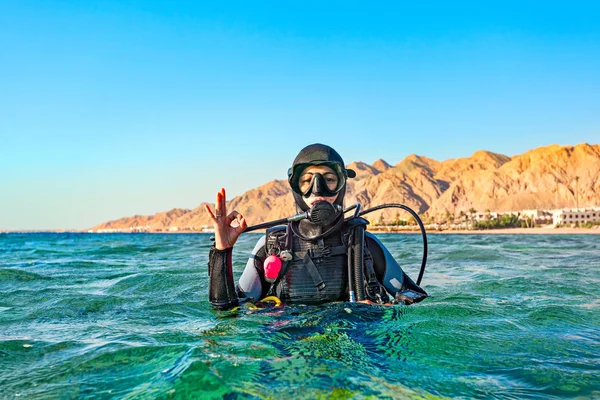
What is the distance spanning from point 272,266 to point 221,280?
47cm

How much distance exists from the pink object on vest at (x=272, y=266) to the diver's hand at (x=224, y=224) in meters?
0.47

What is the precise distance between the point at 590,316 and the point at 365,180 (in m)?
187

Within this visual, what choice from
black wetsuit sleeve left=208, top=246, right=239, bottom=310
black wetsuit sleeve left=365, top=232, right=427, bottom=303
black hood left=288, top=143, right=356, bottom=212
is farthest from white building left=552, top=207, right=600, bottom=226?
black wetsuit sleeve left=208, top=246, right=239, bottom=310

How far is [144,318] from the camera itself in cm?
482

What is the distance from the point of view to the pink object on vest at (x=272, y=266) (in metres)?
4.05

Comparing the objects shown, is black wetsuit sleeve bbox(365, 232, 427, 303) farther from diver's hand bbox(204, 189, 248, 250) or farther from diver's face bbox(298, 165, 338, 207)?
diver's hand bbox(204, 189, 248, 250)

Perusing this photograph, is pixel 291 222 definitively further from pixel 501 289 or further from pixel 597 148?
pixel 597 148

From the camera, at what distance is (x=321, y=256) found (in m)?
4.15

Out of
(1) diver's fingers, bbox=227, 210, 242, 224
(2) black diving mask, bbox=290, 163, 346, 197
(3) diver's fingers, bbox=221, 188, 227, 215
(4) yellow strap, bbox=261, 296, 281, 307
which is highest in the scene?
(2) black diving mask, bbox=290, 163, 346, 197

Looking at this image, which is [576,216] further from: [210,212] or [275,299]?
[210,212]

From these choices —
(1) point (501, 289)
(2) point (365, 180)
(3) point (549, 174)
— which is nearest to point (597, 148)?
(3) point (549, 174)

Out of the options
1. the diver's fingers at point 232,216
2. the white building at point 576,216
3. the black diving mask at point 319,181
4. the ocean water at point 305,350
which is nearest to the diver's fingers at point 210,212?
the diver's fingers at point 232,216

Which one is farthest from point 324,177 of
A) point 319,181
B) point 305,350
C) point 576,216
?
point 576,216

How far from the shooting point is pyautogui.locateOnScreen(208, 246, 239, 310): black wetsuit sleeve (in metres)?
3.72
